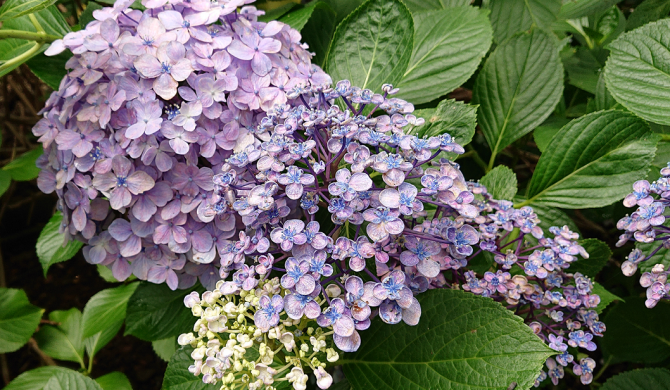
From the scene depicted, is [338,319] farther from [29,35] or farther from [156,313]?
[29,35]

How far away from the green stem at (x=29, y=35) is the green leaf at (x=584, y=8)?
3.72 ft

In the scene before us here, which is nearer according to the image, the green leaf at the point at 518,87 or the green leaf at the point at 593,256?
the green leaf at the point at 593,256

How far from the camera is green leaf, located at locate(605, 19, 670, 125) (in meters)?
0.90

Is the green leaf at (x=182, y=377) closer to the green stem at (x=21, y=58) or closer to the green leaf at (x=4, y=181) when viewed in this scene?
the green stem at (x=21, y=58)

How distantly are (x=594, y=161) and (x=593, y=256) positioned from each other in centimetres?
18

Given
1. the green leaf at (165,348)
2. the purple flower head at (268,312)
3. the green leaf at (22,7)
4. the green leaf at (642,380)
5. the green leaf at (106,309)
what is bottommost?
the green leaf at (165,348)

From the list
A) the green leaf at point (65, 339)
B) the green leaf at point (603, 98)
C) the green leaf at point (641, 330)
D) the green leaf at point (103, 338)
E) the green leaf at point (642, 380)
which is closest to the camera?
the green leaf at point (642, 380)

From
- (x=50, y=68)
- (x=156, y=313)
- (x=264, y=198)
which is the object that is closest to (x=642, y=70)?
(x=264, y=198)

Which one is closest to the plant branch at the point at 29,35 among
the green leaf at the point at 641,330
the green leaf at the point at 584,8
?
the green leaf at the point at 584,8

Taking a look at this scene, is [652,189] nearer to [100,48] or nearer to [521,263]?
[521,263]

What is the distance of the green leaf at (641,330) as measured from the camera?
4.01ft

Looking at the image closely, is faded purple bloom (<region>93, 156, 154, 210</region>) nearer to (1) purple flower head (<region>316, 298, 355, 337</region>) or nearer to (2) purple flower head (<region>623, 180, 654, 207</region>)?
(1) purple flower head (<region>316, 298, 355, 337</region>)

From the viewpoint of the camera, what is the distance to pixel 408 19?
96 centimetres

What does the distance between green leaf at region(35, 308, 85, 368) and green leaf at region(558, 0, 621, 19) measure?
164 centimetres
